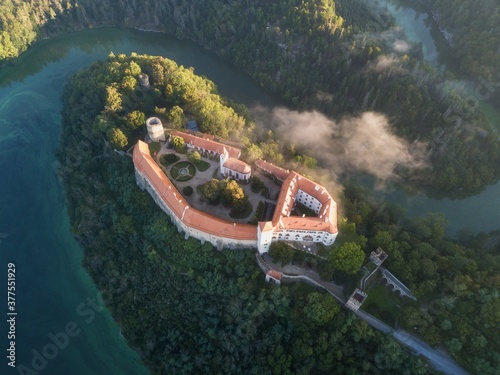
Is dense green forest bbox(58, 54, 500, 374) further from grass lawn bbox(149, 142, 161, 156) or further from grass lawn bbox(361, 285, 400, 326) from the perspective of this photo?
grass lawn bbox(149, 142, 161, 156)

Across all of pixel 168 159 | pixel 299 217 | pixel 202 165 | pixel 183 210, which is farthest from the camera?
pixel 168 159

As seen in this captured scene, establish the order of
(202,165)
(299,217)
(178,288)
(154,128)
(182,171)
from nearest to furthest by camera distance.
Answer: (299,217) → (178,288) → (182,171) → (202,165) → (154,128)

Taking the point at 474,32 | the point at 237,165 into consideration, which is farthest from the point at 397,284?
the point at 474,32

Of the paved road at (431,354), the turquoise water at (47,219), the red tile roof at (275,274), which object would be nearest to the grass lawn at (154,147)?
the turquoise water at (47,219)

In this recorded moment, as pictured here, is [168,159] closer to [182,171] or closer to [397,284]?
[182,171]

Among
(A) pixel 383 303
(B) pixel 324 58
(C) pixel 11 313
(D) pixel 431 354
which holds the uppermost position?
(B) pixel 324 58

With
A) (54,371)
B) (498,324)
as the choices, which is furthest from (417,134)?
(54,371)

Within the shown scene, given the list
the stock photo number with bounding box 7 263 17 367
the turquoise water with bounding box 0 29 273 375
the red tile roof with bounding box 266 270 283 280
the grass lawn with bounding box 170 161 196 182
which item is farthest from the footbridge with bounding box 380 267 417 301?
the stock photo number with bounding box 7 263 17 367
